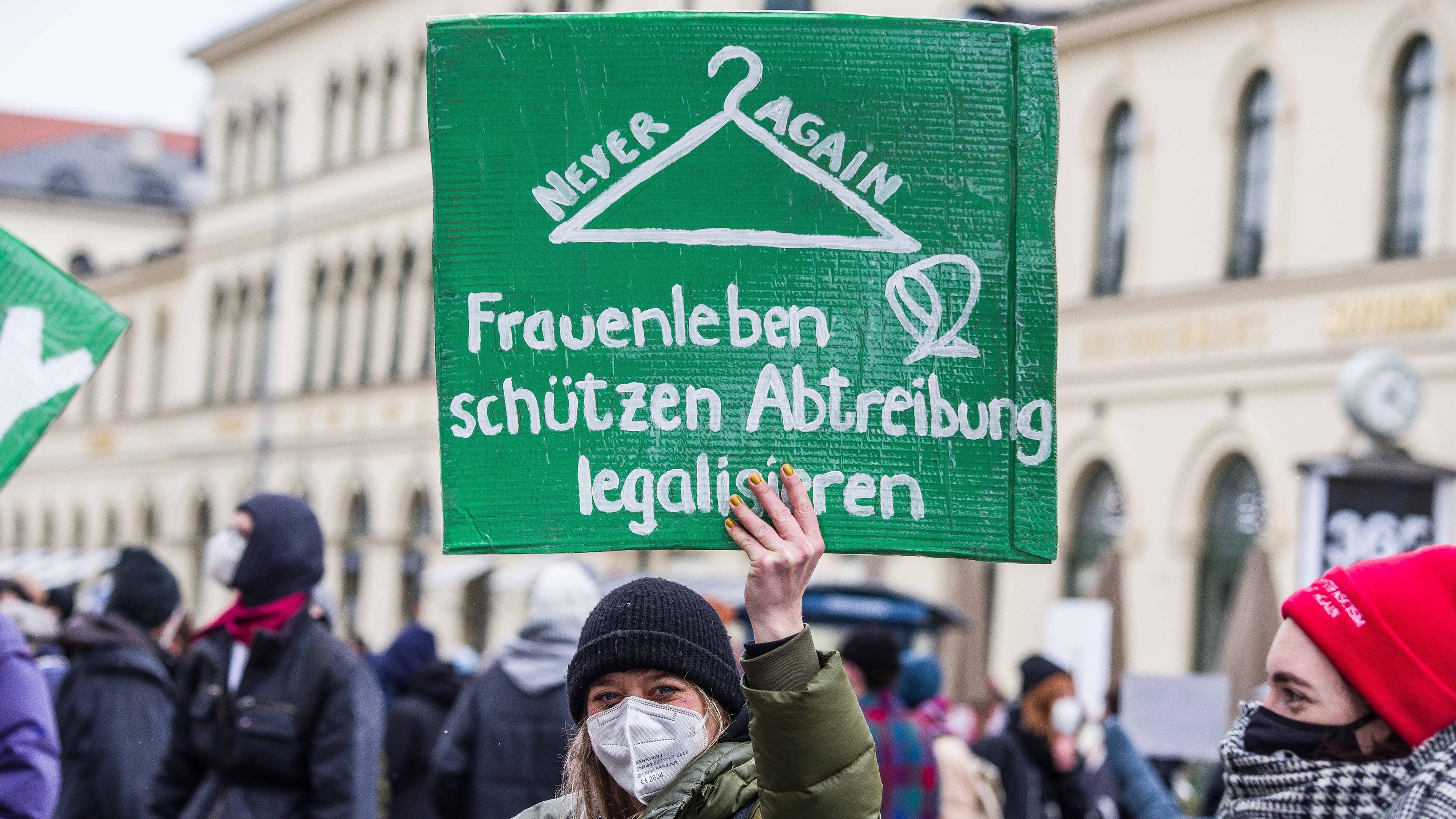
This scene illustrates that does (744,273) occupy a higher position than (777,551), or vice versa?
(744,273)

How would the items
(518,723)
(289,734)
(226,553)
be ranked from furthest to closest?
(518,723)
(226,553)
(289,734)

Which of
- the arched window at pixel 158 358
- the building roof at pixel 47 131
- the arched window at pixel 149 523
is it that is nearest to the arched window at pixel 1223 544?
the arched window at pixel 149 523

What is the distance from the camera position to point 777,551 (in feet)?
10.6

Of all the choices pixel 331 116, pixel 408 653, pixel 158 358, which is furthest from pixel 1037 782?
pixel 158 358

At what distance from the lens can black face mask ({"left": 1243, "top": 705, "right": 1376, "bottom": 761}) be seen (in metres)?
3.23

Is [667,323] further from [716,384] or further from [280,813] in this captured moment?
[280,813]

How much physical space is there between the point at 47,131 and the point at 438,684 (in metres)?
90.4

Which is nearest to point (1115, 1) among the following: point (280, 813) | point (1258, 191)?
point (1258, 191)

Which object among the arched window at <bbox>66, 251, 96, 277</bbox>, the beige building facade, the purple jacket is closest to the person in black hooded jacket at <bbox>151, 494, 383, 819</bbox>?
the purple jacket

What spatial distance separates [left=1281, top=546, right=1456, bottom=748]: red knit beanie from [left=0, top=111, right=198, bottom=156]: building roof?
9035 cm

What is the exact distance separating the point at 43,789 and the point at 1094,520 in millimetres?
21173

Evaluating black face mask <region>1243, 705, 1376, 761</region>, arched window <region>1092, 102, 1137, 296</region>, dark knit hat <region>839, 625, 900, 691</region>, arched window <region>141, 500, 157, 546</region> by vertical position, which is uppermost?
arched window <region>1092, 102, 1137, 296</region>

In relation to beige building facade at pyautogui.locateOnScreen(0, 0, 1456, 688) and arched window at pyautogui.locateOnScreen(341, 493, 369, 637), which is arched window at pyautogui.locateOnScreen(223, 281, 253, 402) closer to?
arched window at pyautogui.locateOnScreen(341, 493, 369, 637)

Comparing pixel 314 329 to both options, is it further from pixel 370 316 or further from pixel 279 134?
pixel 279 134
